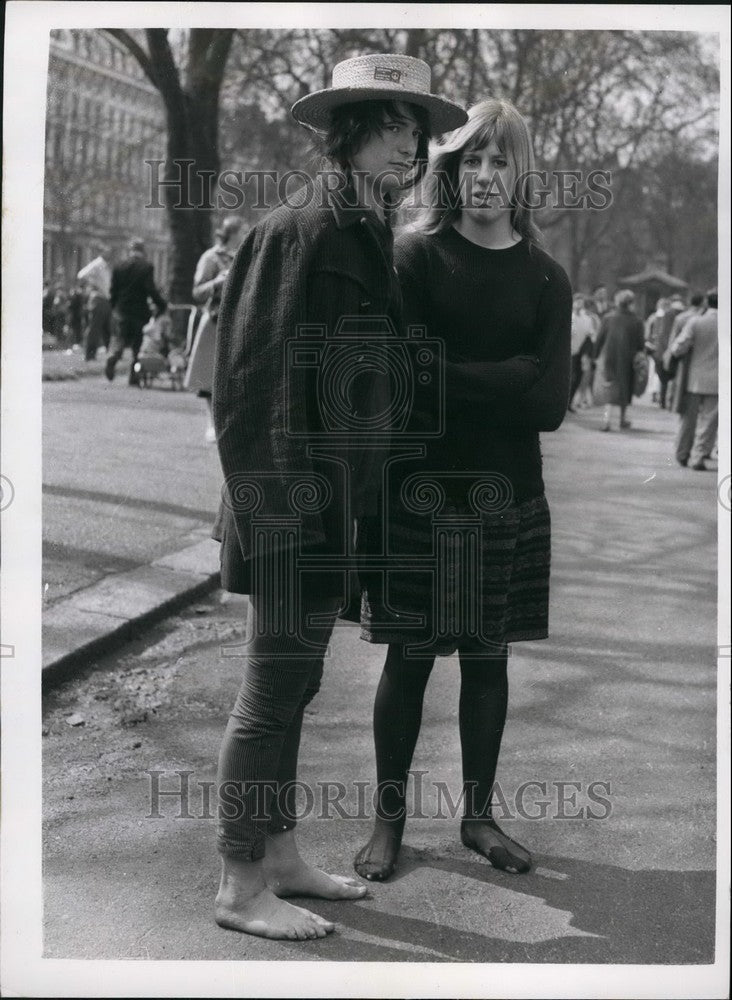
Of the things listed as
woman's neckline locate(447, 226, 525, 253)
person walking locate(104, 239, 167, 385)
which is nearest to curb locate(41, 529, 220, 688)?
woman's neckline locate(447, 226, 525, 253)

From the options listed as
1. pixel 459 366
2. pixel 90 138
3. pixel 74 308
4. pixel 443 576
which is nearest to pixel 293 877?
pixel 443 576

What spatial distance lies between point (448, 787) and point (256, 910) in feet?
3.29

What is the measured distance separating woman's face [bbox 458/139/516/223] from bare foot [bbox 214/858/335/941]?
1580 mm

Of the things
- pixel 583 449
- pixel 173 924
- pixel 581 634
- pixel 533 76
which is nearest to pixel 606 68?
pixel 533 76

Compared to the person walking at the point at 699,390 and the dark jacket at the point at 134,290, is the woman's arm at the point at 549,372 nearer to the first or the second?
the dark jacket at the point at 134,290

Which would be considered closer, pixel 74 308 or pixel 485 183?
pixel 485 183

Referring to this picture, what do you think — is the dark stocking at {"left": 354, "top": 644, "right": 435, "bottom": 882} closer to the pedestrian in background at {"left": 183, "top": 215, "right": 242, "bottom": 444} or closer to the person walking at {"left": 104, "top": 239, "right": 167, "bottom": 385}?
the pedestrian in background at {"left": 183, "top": 215, "right": 242, "bottom": 444}

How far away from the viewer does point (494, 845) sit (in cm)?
331

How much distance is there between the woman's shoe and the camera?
129 inches

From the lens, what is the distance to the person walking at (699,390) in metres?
9.50

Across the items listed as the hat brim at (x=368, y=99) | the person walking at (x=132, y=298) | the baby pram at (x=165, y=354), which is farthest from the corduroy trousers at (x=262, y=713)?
the baby pram at (x=165, y=354)

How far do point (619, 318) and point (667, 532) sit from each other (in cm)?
479

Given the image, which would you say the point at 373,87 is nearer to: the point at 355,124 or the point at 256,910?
the point at 355,124

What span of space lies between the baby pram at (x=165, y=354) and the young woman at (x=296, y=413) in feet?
21.9
